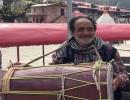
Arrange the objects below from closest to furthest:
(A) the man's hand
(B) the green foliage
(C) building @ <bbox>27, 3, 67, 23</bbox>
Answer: (A) the man's hand, (B) the green foliage, (C) building @ <bbox>27, 3, 67, 23</bbox>

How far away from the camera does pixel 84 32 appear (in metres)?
3.37

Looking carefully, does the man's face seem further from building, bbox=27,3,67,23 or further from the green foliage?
building, bbox=27,3,67,23

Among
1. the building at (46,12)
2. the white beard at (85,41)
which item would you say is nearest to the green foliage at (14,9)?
the building at (46,12)

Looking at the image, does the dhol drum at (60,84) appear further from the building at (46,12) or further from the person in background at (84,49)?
the building at (46,12)

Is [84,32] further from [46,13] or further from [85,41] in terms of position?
[46,13]

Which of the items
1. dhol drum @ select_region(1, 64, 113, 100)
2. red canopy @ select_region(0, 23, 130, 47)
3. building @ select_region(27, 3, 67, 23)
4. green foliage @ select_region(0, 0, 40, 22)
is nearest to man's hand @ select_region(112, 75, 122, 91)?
dhol drum @ select_region(1, 64, 113, 100)

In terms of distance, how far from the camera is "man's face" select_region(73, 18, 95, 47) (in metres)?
3.37

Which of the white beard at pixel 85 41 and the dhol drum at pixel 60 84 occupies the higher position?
the white beard at pixel 85 41

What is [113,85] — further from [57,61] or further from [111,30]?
[111,30]

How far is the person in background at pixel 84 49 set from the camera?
11.1 feet

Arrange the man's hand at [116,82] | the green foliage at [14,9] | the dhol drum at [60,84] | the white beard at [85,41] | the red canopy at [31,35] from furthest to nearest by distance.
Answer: the green foliage at [14,9] → the red canopy at [31,35] → the white beard at [85,41] → the man's hand at [116,82] → the dhol drum at [60,84]

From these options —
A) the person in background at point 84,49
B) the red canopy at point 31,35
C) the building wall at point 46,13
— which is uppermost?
the person in background at point 84,49

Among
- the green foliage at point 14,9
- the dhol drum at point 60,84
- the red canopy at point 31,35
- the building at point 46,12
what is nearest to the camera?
the dhol drum at point 60,84

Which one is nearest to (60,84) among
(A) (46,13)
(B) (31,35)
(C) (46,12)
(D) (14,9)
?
(B) (31,35)
